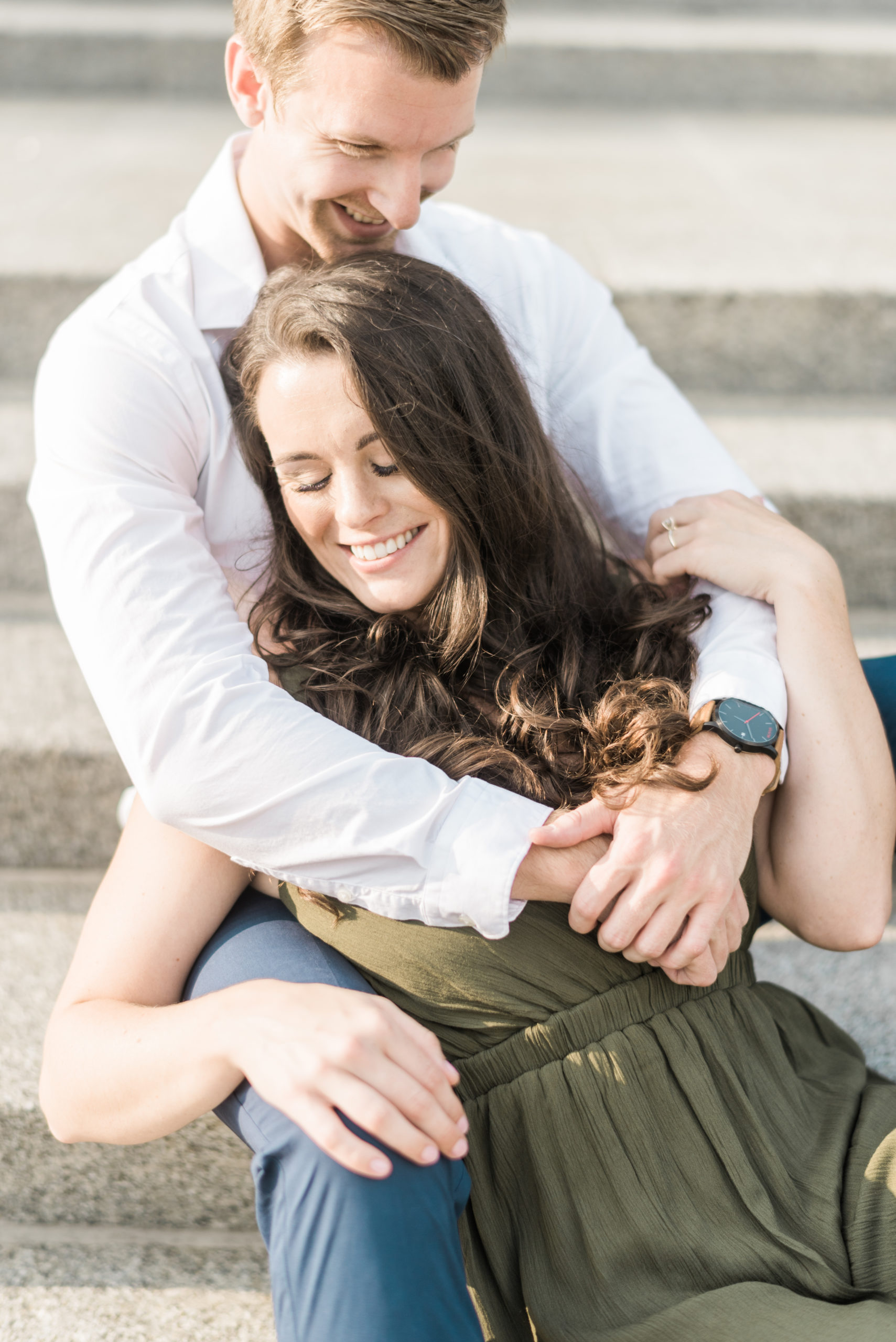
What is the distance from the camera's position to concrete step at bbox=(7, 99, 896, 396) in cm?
258

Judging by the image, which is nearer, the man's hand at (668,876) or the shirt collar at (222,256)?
the man's hand at (668,876)

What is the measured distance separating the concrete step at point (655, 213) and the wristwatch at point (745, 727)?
1.51 meters

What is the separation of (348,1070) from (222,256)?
3.89ft

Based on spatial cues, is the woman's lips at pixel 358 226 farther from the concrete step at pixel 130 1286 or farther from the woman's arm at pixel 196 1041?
the concrete step at pixel 130 1286

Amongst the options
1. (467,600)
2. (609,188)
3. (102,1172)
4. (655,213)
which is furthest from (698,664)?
(609,188)

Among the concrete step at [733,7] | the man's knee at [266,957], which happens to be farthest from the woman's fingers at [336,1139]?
the concrete step at [733,7]

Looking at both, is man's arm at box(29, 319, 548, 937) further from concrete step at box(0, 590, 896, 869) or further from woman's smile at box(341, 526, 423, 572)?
concrete step at box(0, 590, 896, 869)

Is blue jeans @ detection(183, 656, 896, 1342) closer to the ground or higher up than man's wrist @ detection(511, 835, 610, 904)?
closer to the ground

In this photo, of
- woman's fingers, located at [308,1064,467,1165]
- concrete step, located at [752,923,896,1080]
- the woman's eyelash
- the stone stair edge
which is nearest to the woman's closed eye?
the woman's eyelash

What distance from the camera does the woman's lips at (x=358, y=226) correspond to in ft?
4.88

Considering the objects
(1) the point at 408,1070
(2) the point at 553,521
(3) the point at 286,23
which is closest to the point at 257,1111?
(1) the point at 408,1070

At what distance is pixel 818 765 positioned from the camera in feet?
4.63

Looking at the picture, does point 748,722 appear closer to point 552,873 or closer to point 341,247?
point 552,873

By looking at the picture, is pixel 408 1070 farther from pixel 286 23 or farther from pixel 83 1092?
pixel 286 23
